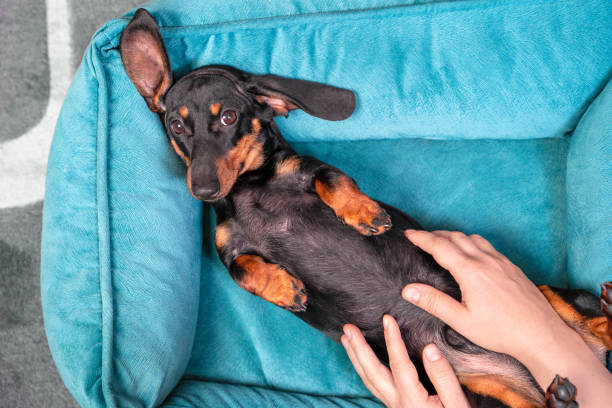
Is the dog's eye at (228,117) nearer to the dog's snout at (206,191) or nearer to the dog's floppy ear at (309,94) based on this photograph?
the dog's floppy ear at (309,94)

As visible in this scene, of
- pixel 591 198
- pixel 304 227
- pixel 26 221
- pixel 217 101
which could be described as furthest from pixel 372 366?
pixel 26 221

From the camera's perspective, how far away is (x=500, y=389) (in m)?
1.55

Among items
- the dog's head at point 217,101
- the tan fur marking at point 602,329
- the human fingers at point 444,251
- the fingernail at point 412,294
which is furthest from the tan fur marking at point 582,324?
the dog's head at point 217,101

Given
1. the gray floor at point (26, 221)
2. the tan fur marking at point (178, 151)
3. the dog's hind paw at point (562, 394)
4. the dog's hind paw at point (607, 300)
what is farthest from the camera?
the gray floor at point (26, 221)

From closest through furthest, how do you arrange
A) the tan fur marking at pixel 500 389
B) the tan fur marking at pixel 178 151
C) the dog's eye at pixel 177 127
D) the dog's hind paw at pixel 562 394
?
the dog's hind paw at pixel 562 394
the tan fur marking at pixel 500 389
the dog's eye at pixel 177 127
the tan fur marking at pixel 178 151

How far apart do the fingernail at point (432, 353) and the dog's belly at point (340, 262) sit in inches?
4.0

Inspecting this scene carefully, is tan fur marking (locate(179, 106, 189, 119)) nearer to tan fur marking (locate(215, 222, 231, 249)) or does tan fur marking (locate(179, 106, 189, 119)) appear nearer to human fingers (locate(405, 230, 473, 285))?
tan fur marking (locate(215, 222, 231, 249))

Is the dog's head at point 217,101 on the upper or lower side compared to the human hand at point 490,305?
upper

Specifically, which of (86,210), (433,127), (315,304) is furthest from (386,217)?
(86,210)

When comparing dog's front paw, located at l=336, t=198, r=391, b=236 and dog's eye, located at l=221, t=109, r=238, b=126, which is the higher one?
dog's eye, located at l=221, t=109, r=238, b=126

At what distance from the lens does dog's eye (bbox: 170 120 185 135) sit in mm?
1724

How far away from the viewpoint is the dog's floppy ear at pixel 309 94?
167 centimetres

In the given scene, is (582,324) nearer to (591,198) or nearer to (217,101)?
(591,198)

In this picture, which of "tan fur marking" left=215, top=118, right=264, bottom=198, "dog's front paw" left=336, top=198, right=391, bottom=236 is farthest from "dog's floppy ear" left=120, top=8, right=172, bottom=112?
"dog's front paw" left=336, top=198, right=391, bottom=236
